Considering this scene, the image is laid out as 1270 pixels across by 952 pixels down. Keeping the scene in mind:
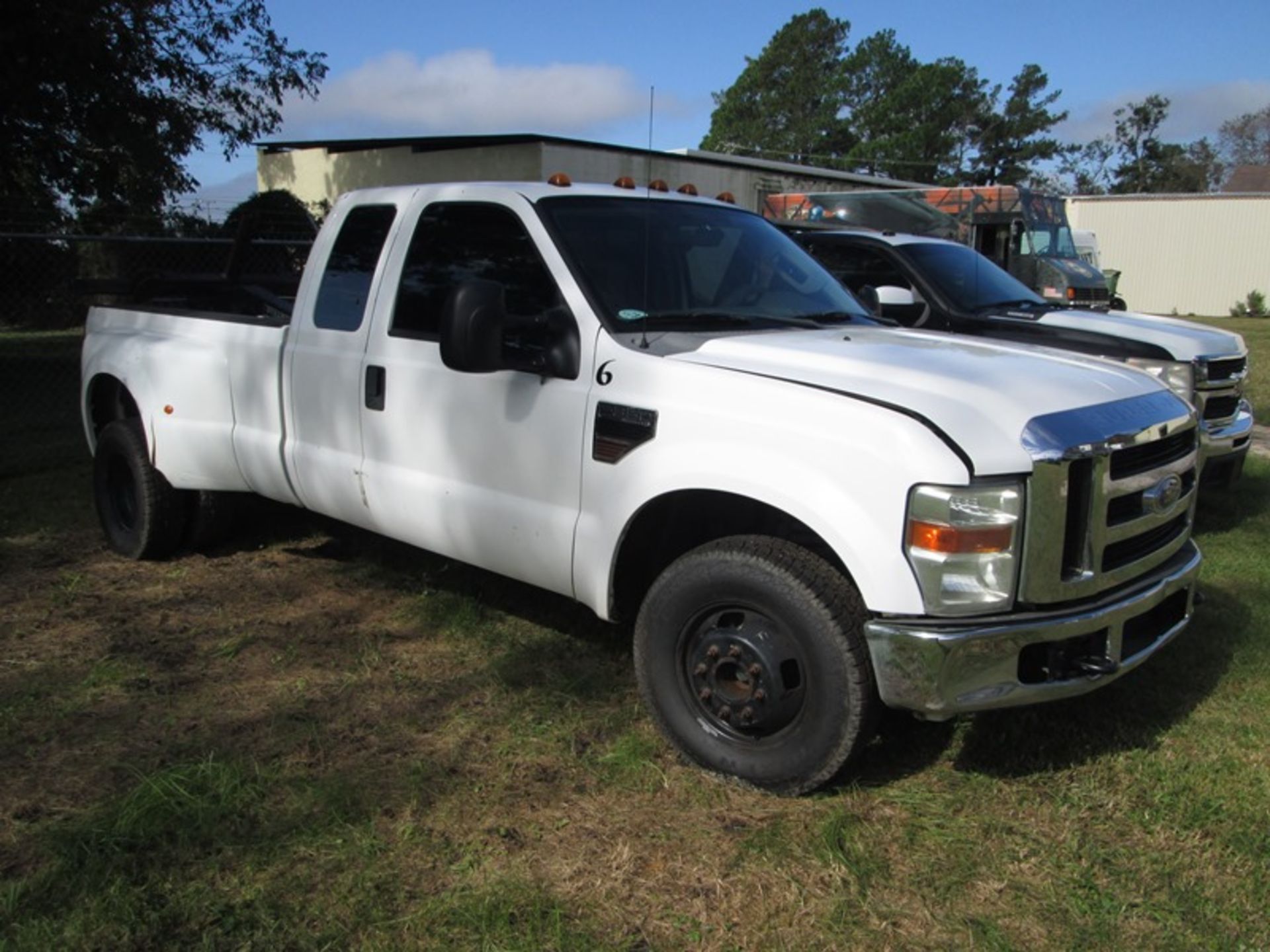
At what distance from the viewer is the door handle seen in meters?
4.26

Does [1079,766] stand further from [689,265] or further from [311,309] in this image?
[311,309]

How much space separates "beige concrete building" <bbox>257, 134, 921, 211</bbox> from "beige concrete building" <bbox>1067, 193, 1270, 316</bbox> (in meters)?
10.9

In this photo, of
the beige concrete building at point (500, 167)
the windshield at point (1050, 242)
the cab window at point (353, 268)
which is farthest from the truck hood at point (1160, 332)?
the beige concrete building at point (500, 167)

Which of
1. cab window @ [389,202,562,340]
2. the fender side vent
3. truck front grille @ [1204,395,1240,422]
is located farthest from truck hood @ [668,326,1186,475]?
truck front grille @ [1204,395,1240,422]

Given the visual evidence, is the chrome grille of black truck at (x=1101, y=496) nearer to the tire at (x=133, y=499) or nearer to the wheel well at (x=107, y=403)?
the tire at (x=133, y=499)

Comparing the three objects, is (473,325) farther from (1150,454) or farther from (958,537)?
(1150,454)

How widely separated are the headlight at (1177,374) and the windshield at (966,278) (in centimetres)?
132

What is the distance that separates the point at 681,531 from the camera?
3689 millimetres

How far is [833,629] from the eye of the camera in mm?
3010

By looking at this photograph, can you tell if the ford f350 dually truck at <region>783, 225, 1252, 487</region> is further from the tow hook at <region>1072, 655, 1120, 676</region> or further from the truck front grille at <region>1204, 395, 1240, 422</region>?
the tow hook at <region>1072, 655, 1120, 676</region>

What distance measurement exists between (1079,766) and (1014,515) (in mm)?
1142

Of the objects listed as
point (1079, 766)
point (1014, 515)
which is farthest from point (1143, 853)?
point (1014, 515)

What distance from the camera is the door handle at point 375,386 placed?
4.26 m

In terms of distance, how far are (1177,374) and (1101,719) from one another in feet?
10.7
